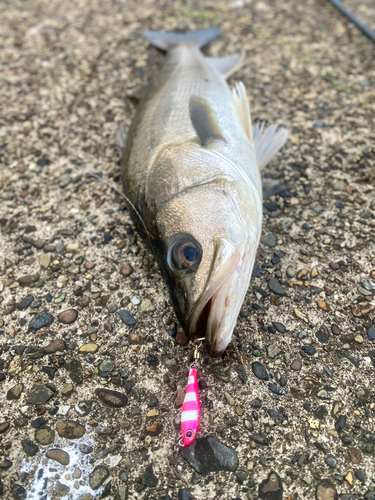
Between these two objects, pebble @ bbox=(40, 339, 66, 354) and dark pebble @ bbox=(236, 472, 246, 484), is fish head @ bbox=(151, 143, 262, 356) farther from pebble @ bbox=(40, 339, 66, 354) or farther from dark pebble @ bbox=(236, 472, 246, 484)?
pebble @ bbox=(40, 339, 66, 354)

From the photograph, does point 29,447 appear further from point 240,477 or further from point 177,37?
point 177,37

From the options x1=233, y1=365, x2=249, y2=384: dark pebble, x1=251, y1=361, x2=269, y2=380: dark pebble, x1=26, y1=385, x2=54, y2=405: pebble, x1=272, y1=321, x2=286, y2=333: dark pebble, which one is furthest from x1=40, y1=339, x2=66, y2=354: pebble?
x1=272, y1=321, x2=286, y2=333: dark pebble

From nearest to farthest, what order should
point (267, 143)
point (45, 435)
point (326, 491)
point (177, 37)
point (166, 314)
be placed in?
point (326, 491), point (45, 435), point (166, 314), point (267, 143), point (177, 37)

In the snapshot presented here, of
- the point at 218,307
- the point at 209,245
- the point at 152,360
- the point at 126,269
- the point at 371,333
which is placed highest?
the point at 209,245

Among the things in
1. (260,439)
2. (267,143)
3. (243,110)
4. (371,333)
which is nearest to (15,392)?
(260,439)

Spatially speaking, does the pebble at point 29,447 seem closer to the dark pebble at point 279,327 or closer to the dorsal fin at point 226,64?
the dark pebble at point 279,327

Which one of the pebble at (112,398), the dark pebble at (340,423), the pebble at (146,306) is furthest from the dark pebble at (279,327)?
the pebble at (112,398)

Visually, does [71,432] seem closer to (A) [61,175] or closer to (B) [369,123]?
(A) [61,175]
